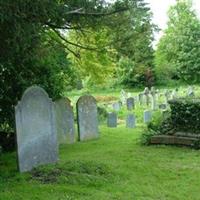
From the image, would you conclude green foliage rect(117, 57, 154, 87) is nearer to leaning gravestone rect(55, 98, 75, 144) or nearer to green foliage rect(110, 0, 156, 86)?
leaning gravestone rect(55, 98, 75, 144)

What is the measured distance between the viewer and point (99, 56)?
13.2 m

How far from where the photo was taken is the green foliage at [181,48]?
1784 inches

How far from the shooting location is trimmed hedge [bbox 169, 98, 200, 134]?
10.4 meters

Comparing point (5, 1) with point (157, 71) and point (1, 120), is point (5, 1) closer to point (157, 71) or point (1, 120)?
point (1, 120)

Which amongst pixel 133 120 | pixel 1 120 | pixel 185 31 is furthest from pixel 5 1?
pixel 185 31

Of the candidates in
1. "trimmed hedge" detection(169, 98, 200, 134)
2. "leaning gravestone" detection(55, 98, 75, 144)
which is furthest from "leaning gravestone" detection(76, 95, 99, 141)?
"trimmed hedge" detection(169, 98, 200, 134)

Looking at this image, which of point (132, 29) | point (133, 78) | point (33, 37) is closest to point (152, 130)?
point (132, 29)

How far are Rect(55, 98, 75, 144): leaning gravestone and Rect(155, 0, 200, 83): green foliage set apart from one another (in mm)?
33992

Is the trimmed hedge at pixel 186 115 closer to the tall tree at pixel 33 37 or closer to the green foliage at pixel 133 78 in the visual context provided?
the tall tree at pixel 33 37

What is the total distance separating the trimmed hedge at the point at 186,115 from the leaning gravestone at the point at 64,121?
8.99 feet

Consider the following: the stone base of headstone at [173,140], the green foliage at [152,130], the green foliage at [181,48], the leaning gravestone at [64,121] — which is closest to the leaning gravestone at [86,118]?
the leaning gravestone at [64,121]

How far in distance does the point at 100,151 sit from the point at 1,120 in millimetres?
2443

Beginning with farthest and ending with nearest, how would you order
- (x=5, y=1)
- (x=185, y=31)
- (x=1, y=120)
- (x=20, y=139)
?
(x=185, y=31) < (x=1, y=120) < (x=20, y=139) < (x=5, y=1)

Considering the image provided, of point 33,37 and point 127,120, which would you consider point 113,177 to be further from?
point 127,120
